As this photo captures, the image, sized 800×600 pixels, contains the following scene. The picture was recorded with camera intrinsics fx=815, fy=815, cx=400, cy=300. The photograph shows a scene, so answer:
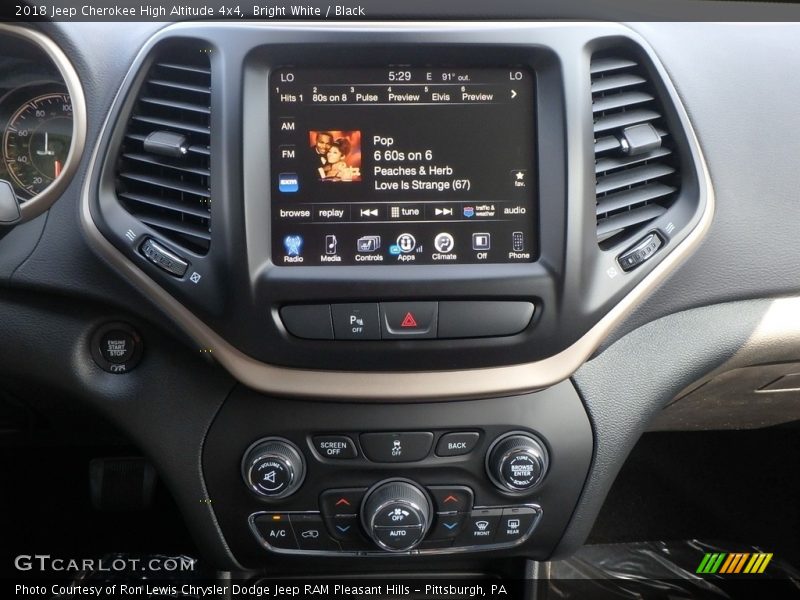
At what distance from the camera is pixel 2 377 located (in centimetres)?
140

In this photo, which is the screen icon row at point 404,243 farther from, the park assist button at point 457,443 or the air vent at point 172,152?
the park assist button at point 457,443

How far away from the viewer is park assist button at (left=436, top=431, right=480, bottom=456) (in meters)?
1.30

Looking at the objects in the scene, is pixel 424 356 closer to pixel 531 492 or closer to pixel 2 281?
pixel 531 492

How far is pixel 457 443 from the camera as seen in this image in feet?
4.29

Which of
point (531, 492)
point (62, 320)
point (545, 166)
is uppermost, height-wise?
point (545, 166)

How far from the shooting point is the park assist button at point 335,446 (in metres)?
1.30

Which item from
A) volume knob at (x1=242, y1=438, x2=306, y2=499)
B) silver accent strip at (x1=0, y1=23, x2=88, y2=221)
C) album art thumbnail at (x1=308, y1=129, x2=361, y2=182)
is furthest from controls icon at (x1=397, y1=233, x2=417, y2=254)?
silver accent strip at (x1=0, y1=23, x2=88, y2=221)

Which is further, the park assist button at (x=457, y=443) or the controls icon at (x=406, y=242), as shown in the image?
the park assist button at (x=457, y=443)

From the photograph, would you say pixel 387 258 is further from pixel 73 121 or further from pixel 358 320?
pixel 73 121

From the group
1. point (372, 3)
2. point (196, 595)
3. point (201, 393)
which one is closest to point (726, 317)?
point (372, 3)

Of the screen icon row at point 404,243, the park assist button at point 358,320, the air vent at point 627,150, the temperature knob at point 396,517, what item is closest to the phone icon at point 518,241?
the screen icon row at point 404,243

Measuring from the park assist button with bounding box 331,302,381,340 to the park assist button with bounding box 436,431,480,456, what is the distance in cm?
23

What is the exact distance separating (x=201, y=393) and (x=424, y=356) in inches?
15.4
